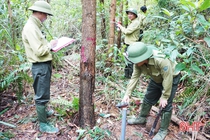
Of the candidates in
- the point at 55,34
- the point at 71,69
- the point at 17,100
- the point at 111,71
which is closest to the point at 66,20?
the point at 55,34

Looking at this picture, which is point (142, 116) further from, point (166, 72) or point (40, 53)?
point (40, 53)

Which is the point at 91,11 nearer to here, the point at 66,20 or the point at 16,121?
the point at 16,121

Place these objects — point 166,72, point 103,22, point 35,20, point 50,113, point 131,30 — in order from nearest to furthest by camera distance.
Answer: point 166,72 → point 35,20 → point 50,113 → point 131,30 → point 103,22

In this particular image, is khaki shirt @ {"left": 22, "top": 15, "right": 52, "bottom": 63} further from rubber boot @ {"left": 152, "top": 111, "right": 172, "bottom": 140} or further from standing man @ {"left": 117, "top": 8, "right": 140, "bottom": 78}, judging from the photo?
standing man @ {"left": 117, "top": 8, "right": 140, "bottom": 78}

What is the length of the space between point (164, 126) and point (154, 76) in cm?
92

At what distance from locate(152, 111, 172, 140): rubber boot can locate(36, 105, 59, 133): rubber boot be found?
1.70m

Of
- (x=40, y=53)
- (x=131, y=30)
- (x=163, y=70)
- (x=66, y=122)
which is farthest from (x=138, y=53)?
(x=131, y=30)

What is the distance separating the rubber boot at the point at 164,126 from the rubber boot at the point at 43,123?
66.8 inches

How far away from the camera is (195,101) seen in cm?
385

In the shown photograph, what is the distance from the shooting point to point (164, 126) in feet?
11.0

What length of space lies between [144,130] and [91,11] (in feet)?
7.45

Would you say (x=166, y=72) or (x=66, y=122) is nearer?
(x=166, y=72)

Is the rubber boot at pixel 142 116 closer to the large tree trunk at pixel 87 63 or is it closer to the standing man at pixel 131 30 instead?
the large tree trunk at pixel 87 63

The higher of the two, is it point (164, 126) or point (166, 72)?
point (166, 72)
